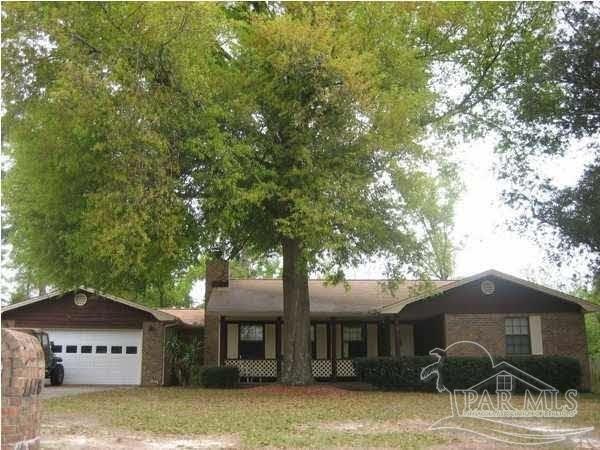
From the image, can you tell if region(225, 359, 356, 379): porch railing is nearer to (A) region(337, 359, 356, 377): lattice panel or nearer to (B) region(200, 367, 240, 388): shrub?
(A) region(337, 359, 356, 377): lattice panel

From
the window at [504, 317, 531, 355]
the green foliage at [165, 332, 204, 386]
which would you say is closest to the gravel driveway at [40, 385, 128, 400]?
the green foliage at [165, 332, 204, 386]

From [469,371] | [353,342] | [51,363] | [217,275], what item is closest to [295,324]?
[469,371]

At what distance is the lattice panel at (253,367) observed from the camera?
2731 centimetres

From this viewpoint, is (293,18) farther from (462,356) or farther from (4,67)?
(462,356)

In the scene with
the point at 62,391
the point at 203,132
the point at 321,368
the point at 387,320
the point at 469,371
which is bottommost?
the point at 62,391

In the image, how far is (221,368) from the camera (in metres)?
24.6

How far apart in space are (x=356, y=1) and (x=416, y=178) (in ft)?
18.1

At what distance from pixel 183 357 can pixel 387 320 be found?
9.20 m

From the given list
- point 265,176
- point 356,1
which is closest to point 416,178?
point 265,176

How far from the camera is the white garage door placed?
89.9 ft

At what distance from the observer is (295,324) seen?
20938mm

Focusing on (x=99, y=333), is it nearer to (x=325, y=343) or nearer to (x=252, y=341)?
(x=252, y=341)

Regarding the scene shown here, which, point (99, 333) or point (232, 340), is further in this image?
point (232, 340)

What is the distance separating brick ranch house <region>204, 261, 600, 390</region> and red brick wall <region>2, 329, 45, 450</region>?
1506 cm
